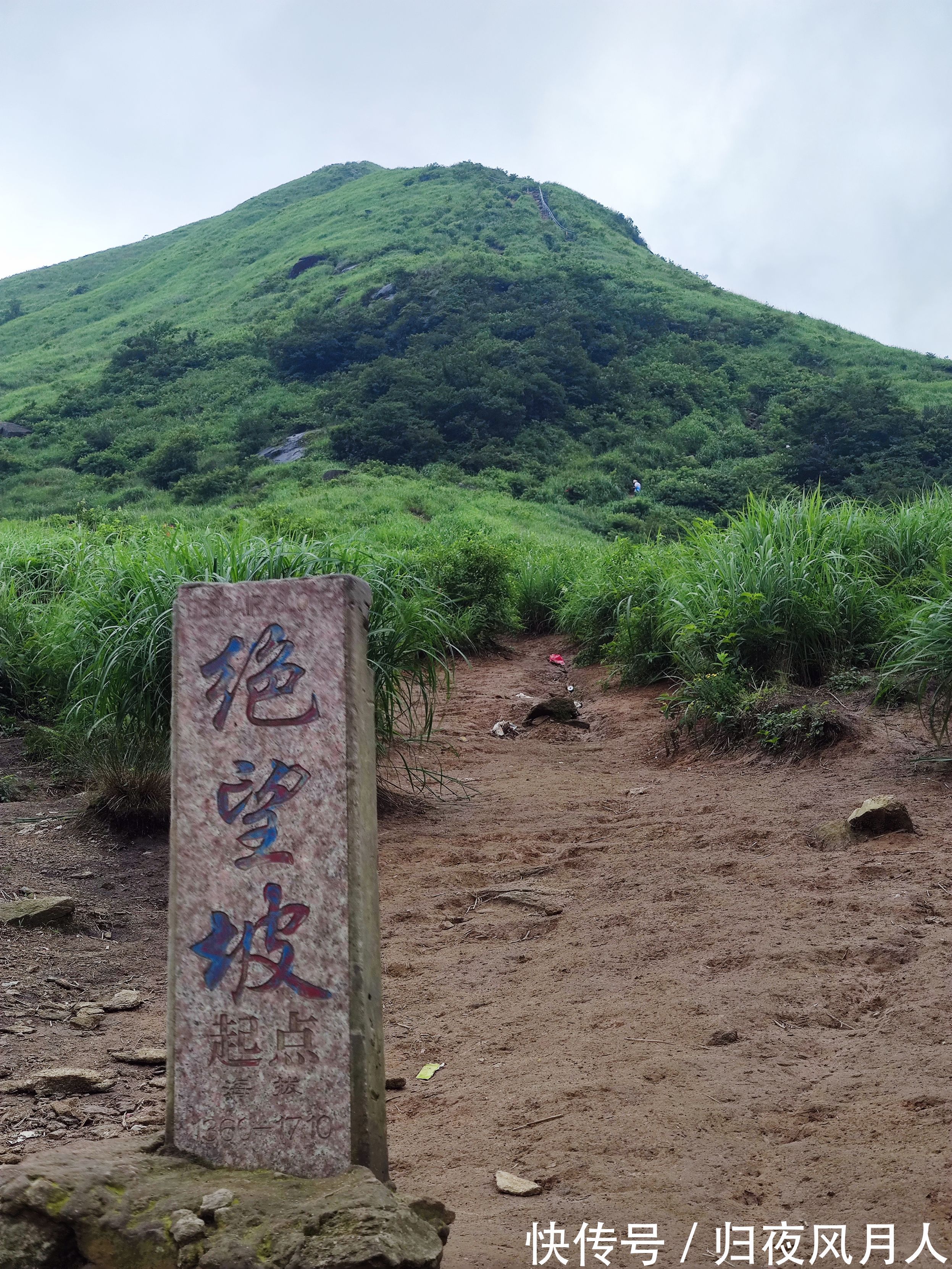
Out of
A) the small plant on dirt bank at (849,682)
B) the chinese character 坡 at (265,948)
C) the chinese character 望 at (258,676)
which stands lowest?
the chinese character 坡 at (265,948)

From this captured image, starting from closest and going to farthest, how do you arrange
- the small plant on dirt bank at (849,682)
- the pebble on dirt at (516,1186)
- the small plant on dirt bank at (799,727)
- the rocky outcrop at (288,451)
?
the pebble on dirt at (516,1186) < the small plant on dirt bank at (799,727) < the small plant on dirt bank at (849,682) < the rocky outcrop at (288,451)

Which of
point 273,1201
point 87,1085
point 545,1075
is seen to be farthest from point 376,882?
point 87,1085

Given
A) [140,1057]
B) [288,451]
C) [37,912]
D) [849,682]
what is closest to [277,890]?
[140,1057]

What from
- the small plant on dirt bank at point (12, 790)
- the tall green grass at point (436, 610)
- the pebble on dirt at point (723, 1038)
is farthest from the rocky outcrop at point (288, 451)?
the pebble on dirt at point (723, 1038)

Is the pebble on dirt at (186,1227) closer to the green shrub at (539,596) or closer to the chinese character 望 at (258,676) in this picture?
the chinese character 望 at (258,676)

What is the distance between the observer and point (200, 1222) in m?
1.91

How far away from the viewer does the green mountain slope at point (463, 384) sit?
2583 cm

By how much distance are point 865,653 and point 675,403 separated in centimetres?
2700

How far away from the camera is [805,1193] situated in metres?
2.14

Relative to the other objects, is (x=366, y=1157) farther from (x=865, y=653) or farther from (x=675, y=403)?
(x=675, y=403)

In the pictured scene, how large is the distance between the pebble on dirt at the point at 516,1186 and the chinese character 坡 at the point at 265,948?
62 cm

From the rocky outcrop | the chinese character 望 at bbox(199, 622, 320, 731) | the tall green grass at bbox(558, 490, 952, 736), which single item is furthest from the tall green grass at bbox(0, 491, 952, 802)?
the rocky outcrop

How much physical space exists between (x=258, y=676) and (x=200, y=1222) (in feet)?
3.55

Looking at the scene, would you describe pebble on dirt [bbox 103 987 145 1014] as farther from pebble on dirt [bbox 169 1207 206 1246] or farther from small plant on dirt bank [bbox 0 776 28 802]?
small plant on dirt bank [bbox 0 776 28 802]
